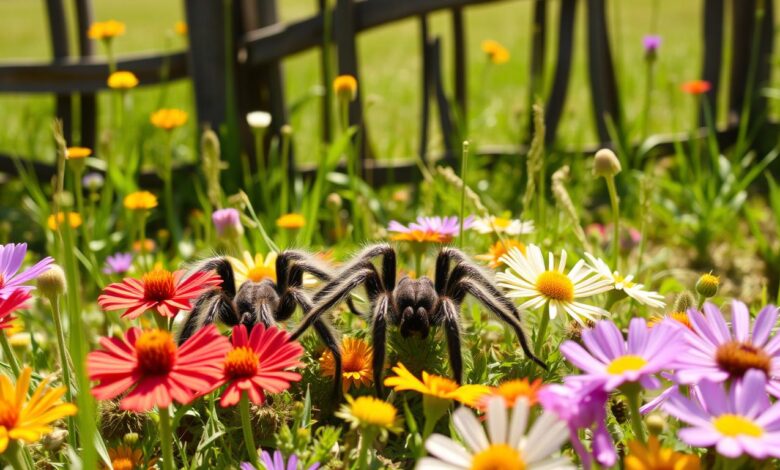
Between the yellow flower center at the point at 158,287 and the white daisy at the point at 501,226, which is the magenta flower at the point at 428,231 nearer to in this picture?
the white daisy at the point at 501,226

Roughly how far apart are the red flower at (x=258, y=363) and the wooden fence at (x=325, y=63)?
6.83 feet

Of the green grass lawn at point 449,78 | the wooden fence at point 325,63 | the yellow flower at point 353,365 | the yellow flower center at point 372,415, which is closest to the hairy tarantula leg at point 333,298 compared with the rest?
the yellow flower at point 353,365

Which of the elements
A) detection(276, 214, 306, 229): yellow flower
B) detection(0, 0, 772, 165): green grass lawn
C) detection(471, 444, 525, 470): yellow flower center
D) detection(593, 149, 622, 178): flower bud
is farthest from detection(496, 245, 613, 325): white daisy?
detection(0, 0, 772, 165): green grass lawn

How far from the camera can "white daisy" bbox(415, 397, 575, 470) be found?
→ 87cm

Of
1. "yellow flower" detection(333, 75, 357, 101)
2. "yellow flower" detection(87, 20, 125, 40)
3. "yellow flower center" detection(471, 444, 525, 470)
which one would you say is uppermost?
"yellow flower" detection(87, 20, 125, 40)

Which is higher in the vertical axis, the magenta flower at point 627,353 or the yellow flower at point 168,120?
the yellow flower at point 168,120

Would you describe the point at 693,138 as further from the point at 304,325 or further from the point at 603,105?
the point at 304,325

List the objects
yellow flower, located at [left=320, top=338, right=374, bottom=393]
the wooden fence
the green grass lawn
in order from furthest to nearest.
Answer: the green grass lawn
the wooden fence
yellow flower, located at [left=320, top=338, right=374, bottom=393]

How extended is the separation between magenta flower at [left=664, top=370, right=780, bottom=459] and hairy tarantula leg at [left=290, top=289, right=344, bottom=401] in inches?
→ 19.6

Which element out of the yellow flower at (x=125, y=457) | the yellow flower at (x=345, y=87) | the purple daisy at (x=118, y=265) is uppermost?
the yellow flower at (x=345, y=87)

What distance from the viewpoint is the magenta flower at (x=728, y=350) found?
1.01m

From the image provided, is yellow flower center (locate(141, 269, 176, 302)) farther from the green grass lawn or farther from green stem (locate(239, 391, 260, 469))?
the green grass lawn

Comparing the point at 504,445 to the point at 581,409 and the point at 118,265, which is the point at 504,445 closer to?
the point at 581,409

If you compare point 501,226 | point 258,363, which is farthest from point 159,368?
point 501,226
